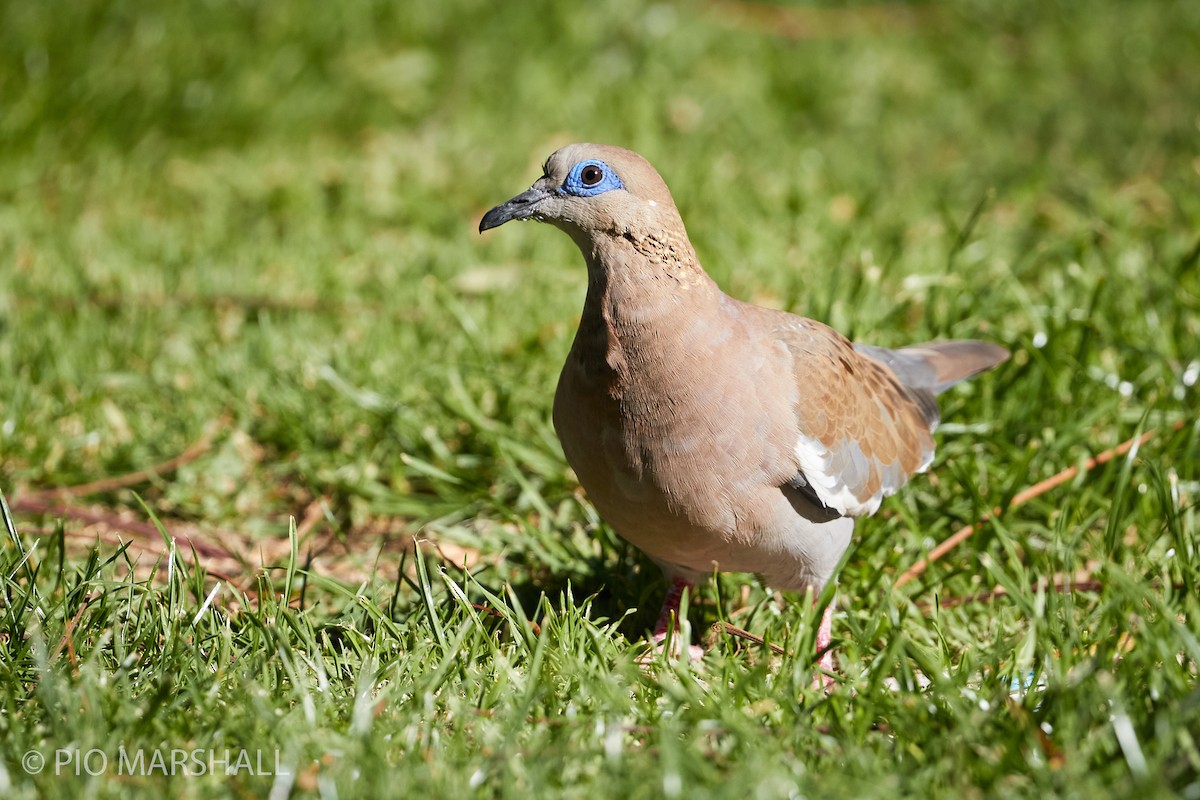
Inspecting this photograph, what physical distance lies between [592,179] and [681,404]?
2.04 ft

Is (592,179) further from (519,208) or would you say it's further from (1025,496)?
(1025,496)

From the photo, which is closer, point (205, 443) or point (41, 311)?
point (205, 443)

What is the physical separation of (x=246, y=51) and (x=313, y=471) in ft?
11.3

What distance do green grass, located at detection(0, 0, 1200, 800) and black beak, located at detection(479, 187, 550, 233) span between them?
0.95 meters

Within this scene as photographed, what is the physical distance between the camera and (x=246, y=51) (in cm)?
669

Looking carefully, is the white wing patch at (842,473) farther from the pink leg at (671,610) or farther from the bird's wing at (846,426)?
the pink leg at (671,610)

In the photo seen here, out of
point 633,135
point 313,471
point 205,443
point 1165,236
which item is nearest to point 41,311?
point 205,443

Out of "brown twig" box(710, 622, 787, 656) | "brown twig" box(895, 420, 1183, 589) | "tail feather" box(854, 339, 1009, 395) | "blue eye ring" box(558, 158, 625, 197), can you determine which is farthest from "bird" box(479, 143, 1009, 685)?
"tail feather" box(854, 339, 1009, 395)

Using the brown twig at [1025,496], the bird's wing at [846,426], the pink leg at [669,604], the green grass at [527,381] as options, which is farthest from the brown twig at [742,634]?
the brown twig at [1025,496]

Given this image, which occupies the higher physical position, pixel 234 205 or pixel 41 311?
pixel 234 205

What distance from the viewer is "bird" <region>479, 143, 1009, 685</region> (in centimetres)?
295

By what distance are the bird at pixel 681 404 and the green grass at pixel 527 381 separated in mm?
271

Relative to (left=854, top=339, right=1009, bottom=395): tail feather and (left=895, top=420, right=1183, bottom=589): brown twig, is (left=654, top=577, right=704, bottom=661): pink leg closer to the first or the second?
(left=895, top=420, right=1183, bottom=589): brown twig

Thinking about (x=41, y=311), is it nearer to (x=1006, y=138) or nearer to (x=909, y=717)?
(x=909, y=717)
